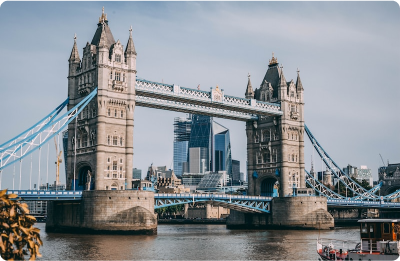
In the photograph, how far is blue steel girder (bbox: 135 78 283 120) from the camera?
270ft

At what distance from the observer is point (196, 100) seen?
87.4m

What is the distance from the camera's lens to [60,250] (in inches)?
1937

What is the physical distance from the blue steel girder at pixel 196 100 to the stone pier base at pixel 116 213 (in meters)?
17.0

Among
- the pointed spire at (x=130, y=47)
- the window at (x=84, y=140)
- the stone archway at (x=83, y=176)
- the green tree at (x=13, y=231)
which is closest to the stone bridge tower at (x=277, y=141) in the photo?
the pointed spire at (x=130, y=47)

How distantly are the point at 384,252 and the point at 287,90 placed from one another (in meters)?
71.7

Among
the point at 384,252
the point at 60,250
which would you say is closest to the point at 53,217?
the point at 60,250

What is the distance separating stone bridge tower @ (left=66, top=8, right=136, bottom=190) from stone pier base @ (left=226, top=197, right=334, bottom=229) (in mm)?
29871

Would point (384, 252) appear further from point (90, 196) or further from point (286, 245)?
point (90, 196)

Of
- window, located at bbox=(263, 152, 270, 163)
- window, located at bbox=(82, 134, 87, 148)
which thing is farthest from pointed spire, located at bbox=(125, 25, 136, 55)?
window, located at bbox=(263, 152, 270, 163)

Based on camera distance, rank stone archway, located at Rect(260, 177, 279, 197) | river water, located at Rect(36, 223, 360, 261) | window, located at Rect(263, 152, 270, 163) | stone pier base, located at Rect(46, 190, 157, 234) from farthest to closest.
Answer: stone archway, located at Rect(260, 177, 279, 197) → window, located at Rect(263, 152, 270, 163) → stone pier base, located at Rect(46, 190, 157, 234) → river water, located at Rect(36, 223, 360, 261)

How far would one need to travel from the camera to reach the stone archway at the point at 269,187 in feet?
337

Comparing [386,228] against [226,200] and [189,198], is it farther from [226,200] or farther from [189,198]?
[226,200]

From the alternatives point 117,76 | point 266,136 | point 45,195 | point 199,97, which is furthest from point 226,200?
point 45,195

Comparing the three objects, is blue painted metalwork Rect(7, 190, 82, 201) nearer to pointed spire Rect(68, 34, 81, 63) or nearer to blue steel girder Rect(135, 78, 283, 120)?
blue steel girder Rect(135, 78, 283, 120)
